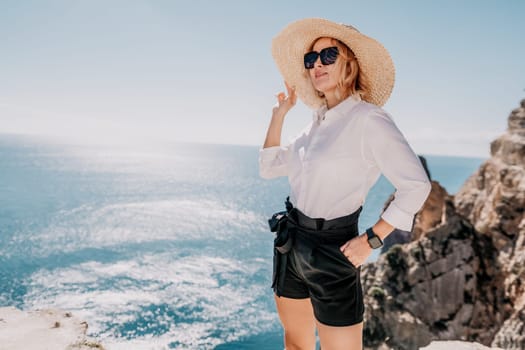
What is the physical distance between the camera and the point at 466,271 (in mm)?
21547

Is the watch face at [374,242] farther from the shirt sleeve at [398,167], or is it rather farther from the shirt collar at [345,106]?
the shirt collar at [345,106]

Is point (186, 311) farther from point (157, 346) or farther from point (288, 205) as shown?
point (288, 205)

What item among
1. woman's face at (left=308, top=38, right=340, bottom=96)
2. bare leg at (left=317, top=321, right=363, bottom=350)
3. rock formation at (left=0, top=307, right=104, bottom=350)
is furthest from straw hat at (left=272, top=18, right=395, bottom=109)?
rock formation at (left=0, top=307, right=104, bottom=350)

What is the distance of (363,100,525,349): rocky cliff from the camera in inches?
768

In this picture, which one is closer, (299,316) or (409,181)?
(409,181)

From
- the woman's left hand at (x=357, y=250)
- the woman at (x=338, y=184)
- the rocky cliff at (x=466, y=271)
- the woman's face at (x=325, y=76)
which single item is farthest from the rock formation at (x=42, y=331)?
the rocky cliff at (x=466, y=271)

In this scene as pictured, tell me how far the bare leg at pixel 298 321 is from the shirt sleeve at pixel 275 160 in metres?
1.15

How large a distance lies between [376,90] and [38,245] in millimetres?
65719

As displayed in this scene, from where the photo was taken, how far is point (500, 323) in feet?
61.5

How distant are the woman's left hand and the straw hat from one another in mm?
1178

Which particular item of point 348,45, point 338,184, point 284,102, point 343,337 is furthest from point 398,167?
point 284,102

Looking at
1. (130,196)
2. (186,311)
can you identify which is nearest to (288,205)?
(186,311)

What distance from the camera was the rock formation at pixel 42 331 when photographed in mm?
4029

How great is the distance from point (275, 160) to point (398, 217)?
1337 mm
